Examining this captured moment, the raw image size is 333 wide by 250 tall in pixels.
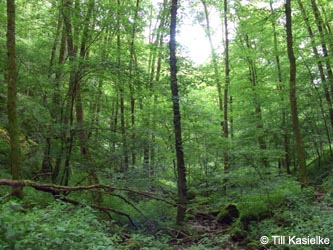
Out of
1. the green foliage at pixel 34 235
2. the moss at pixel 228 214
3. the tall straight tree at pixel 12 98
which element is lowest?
the moss at pixel 228 214

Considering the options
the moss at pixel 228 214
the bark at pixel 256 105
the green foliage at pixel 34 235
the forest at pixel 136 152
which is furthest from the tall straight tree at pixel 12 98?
the bark at pixel 256 105

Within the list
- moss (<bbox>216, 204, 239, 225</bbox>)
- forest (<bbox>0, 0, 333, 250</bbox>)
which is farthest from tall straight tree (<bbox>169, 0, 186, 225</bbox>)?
moss (<bbox>216, 204, 239, 225</bbox>)

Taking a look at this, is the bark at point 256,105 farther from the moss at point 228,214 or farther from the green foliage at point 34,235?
the green foliage at point 34,235

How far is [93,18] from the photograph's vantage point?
8406 mm

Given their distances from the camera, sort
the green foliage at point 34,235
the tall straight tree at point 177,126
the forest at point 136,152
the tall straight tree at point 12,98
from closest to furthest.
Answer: the green foliage at point 34,235 → the tall straight tree at point 12,98 → the forest at point 136,152 → the tall straight tree at point 177,126

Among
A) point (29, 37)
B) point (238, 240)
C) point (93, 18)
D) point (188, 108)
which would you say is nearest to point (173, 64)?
point (188, 108)

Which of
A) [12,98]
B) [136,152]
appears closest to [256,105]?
[136,152]

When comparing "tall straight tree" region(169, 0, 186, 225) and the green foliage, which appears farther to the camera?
"tall straight tree" region(169, 0, 186, 225)

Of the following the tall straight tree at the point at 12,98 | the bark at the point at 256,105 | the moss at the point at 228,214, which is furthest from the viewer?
the bark at the point at 256,105

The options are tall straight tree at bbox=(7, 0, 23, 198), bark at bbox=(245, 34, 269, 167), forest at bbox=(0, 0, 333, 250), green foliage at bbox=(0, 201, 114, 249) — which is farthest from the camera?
bark at bbox=(245, 34, 269, 167)

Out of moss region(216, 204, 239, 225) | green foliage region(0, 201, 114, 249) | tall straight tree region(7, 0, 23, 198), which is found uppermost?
tall straight tree region(7, 0, 23, 198)

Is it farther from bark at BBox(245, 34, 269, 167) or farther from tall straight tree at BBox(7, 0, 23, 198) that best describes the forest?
bark at BBox(245, 34, 269, 167)

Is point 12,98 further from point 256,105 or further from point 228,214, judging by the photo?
point 256,105

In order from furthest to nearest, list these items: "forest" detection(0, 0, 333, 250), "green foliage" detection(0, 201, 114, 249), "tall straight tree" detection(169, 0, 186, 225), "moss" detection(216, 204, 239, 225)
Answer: "moss" detection(216, 204, 239, 225) < "tall straight tree" detection(169, 0, 186, 225) < "forest" detection(0, 0, 333, 250) < "green foliage" detection(0, 201, 114, 249)
